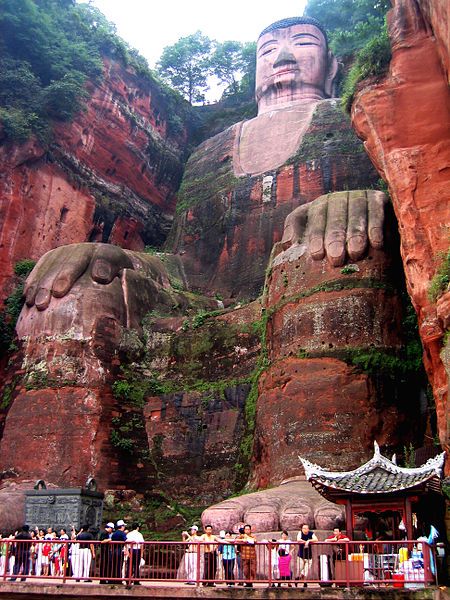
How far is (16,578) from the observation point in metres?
13.0

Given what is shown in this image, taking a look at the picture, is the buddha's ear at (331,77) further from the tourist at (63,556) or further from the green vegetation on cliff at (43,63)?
the tourist at (63,556)

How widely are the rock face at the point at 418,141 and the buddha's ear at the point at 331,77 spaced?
1700 centimetres

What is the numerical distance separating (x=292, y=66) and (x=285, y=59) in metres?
0.41

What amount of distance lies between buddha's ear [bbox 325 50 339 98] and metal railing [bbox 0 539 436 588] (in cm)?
2654

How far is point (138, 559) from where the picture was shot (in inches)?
488

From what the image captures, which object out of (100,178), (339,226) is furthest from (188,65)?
(339,226)

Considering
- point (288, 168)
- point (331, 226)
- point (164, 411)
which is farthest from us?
point (288, 168)

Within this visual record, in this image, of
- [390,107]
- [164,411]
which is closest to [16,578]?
[164,411]

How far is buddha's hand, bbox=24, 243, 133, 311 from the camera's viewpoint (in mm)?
24188

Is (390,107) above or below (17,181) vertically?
below

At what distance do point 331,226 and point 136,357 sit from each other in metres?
7.04

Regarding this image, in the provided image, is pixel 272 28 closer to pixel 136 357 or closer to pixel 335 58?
pixel 335 58

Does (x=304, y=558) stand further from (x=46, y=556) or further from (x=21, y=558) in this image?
(x=21, y=558)

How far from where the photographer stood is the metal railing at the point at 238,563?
1161 cm
